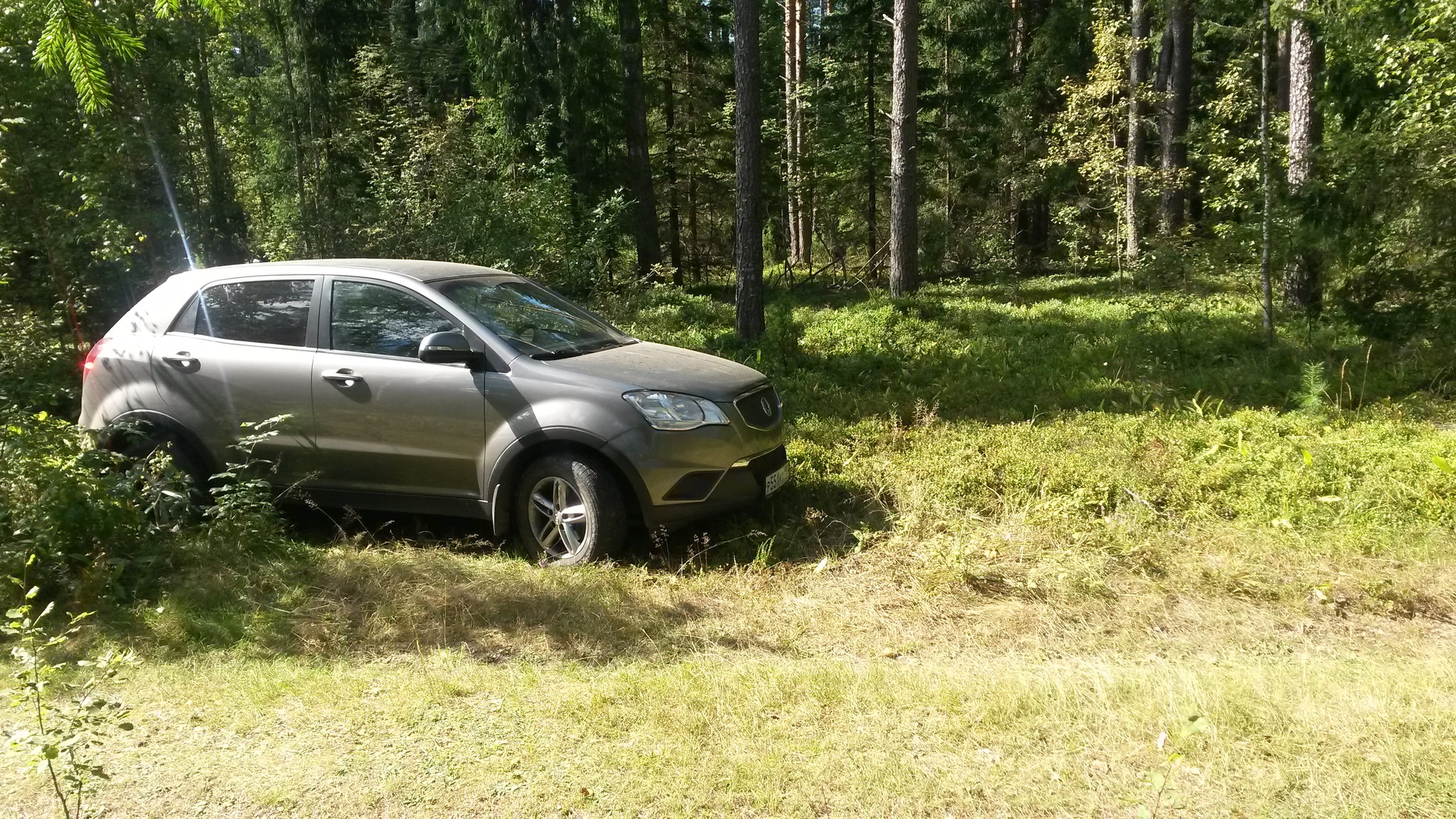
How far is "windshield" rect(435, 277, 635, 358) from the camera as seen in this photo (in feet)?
20.0

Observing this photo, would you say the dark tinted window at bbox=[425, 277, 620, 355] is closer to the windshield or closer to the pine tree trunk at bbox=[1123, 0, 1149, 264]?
the windshield

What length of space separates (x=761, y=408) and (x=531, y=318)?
1725 mm

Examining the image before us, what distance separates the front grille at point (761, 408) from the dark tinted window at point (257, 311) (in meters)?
2.96

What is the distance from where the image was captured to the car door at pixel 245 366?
6.10 m

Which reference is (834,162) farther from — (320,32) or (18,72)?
(18,72)

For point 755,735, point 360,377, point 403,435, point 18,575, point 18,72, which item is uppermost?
point 18,72

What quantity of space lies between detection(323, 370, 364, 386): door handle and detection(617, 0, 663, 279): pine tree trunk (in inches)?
550

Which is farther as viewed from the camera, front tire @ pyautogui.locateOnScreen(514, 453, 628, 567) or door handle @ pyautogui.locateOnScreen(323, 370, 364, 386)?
door handle @ pyautogui.locateOnScreen(323, 370, 364, 386)

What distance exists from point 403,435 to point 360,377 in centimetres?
47

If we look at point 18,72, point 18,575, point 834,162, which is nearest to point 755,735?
point 18,575

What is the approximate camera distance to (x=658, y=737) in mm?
3363

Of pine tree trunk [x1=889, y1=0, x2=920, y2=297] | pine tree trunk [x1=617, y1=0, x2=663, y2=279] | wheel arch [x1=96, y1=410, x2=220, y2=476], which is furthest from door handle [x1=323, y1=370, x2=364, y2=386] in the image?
pine tree trunk [x1=617, y1=0, x2=663, y2=279]

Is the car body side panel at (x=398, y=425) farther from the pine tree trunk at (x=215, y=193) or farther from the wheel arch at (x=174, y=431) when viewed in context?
the pine tree trunk at (x=215, y=193)

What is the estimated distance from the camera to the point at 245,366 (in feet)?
20.3
